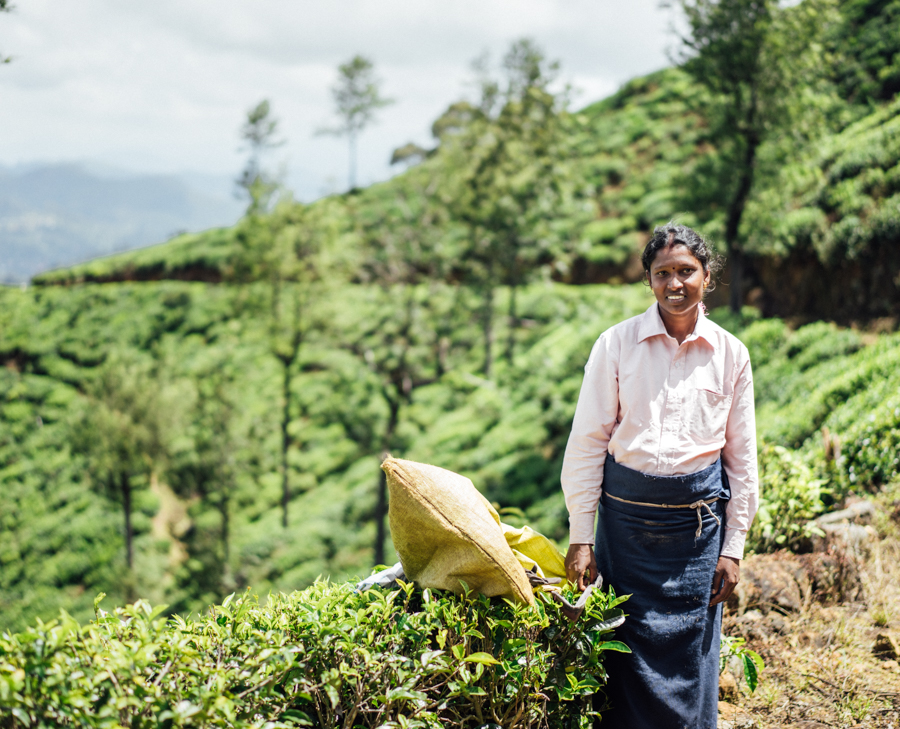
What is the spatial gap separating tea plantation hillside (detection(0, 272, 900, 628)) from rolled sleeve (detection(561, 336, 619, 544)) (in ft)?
29.6

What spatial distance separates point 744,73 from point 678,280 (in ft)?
44.6

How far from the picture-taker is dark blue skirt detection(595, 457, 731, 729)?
2.54m

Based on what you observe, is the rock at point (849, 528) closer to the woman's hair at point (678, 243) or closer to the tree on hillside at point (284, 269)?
the woman's hair at point (678, 243)

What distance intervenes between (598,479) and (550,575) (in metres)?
0.59

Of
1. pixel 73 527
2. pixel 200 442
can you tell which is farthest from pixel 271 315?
pixel 73 527

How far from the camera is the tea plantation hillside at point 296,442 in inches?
682

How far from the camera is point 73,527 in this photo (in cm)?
2678

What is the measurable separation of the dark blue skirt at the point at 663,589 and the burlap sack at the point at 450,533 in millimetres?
483

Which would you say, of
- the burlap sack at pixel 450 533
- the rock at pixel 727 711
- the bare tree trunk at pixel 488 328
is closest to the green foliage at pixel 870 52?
the bare tree trunk at pixel 488 328

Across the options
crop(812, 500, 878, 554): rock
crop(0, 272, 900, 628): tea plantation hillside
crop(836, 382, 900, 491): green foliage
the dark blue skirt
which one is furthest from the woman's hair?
crop(0, 272, 900, 628): tea plantation hillside

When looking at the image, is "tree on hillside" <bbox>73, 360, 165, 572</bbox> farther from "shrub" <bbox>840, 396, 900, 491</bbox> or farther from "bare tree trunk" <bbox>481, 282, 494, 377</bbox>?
"shrub" <bbox>840, 396, 900, 491</bbox>

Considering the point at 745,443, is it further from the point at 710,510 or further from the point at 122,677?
the point at 122,677

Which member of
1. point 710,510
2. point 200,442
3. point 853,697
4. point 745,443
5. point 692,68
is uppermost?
point 692,68

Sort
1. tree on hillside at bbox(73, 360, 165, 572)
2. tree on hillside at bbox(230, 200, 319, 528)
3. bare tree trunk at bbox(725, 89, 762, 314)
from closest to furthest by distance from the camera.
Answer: bare tree trunk at bbox(725, 89, 762, 314) < tree on hillside at bbox(230, 200, 319, 528) < tree on hillside at bbox(73, 360, 165, 572)
